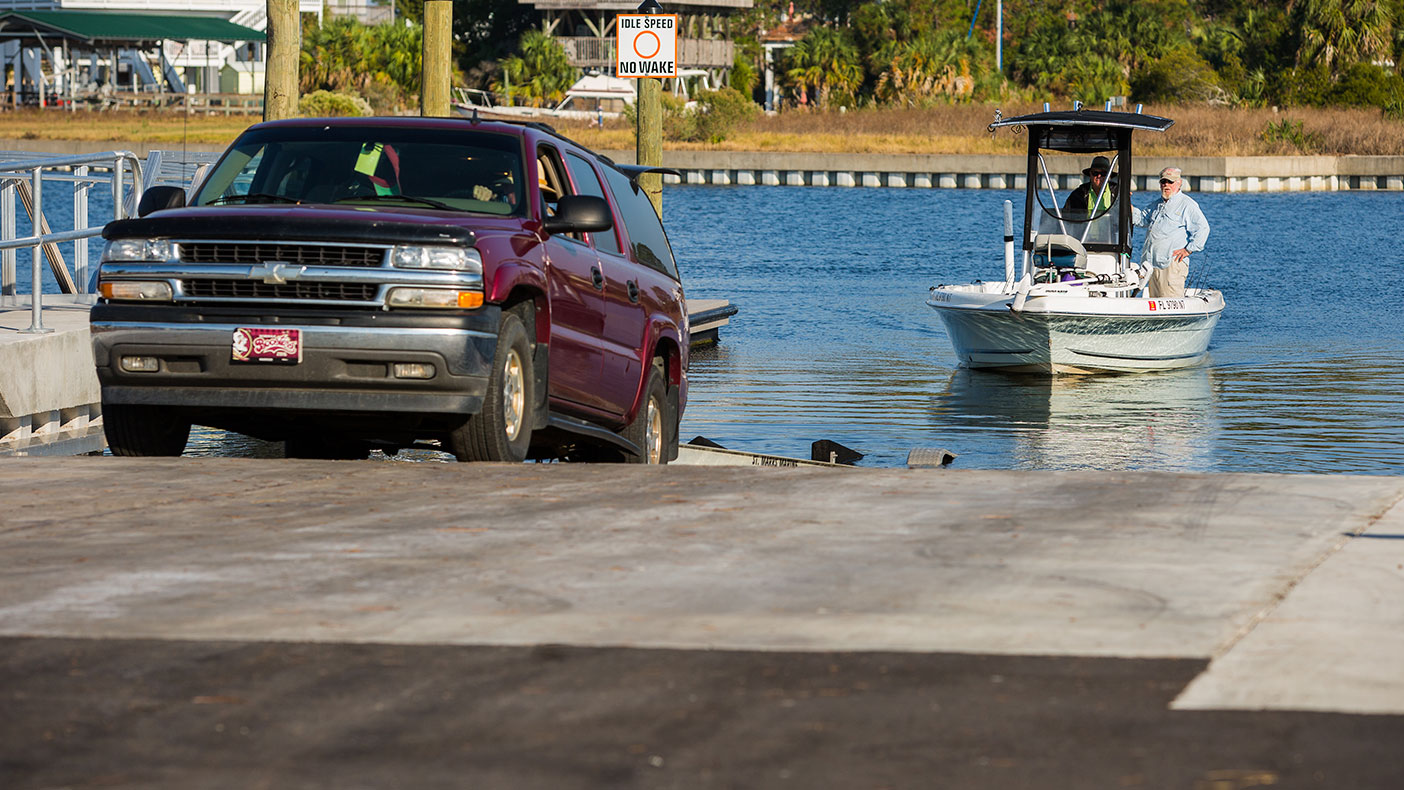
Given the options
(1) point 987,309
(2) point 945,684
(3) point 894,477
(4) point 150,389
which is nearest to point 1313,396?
(1) point 987,309

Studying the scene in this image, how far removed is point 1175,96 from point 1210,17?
4179cm

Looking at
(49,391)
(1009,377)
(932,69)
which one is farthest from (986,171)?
(49,391)

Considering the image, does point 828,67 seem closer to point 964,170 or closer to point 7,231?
point 964,170

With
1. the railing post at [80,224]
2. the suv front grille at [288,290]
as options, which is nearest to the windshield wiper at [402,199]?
the suv front grille at [288,290]

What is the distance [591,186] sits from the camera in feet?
36.6

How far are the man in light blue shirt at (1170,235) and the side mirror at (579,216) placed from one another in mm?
13084

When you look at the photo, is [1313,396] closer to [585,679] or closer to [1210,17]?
[585,679]

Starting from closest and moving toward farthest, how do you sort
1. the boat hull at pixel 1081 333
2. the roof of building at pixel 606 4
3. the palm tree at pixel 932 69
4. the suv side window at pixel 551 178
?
the suv side window at pixel 551 178 → the boat hull at pixel 1081 333 → the palm tree at pixel 932 69 → the roof of building at pixel 606 4

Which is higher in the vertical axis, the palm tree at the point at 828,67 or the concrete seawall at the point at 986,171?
the palm tree at the point at 828,67

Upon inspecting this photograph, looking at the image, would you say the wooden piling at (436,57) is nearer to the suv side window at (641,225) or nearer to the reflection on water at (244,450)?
the reflection on water at (244,450)

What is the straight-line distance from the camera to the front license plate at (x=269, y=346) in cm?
907

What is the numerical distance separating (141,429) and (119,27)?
84517 mm

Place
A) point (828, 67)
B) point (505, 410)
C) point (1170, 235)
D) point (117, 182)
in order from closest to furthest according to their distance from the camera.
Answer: point (505, 410)
point (117, 182)
point (1170, 235)
point (828, 67)

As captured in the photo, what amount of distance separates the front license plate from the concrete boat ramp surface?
2.21ft
